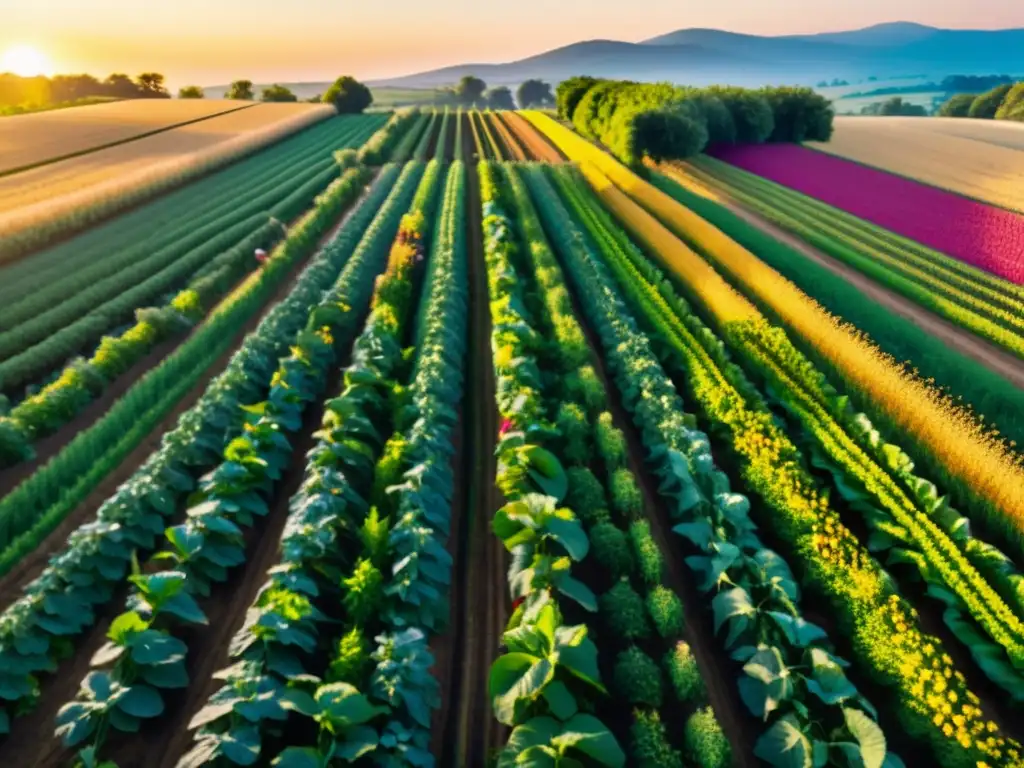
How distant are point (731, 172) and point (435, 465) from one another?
36583mm

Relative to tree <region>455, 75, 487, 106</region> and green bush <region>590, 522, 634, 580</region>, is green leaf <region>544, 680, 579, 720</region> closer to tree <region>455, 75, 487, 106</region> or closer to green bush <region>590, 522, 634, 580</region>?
green bush <region>590, 522, 634, 580</region>

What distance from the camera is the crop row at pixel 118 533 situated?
777 cm

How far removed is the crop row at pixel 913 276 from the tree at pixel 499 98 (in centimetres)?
12938

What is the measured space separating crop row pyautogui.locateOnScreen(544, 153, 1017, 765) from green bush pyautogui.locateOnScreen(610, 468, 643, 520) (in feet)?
7.19

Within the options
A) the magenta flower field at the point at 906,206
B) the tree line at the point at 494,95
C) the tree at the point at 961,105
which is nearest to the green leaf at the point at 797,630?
the magenta flower field at the point at 906,206

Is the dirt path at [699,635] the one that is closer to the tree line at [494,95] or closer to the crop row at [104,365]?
the crop row at [104,365]

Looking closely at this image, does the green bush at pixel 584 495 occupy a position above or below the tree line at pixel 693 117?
below

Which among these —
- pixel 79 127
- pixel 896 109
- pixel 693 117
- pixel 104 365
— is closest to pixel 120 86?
pixel 79 127

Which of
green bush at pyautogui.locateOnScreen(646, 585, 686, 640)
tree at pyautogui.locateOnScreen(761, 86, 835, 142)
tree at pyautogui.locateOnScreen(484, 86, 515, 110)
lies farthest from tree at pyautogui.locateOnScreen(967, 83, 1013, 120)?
green bush at pyautogui.locateOnScreen(646, 585, 686, 640)

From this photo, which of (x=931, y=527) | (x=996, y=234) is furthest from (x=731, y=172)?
(x=931, y=527)

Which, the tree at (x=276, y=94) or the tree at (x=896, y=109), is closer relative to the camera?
the tree at (x=276, y=94)

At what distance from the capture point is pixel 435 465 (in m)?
10.6

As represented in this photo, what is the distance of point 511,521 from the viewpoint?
30.1 feet

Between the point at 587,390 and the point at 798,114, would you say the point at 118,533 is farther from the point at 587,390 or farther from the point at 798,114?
the point at 798,114
